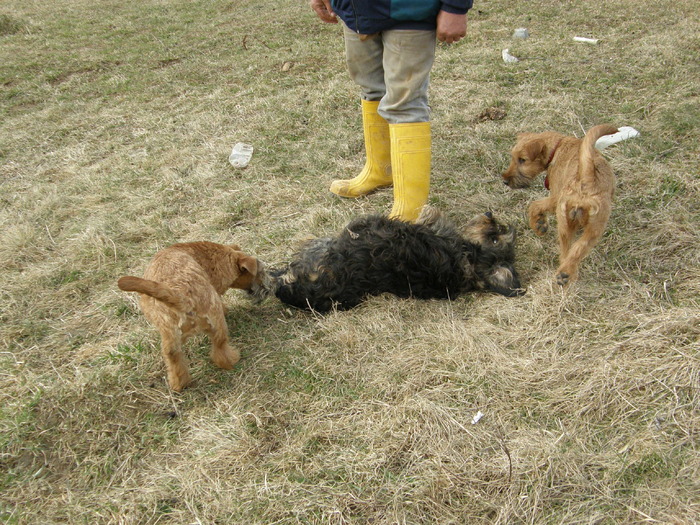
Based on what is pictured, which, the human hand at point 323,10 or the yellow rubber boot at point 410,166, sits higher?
the human hand at point 323,10

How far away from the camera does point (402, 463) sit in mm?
2004

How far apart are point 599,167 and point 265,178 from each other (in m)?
2.76

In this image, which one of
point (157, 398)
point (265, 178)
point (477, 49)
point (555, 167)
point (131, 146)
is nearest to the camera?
point (157, 398)

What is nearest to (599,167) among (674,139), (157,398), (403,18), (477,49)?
(403,18)

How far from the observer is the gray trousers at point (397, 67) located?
2.91 m

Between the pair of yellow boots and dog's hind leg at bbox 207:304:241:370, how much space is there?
1.42 m

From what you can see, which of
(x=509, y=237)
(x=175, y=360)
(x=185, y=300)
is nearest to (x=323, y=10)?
(x=509, y=237)

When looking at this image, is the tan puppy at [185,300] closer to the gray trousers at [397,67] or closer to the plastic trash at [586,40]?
the gray trousers at [397,67]

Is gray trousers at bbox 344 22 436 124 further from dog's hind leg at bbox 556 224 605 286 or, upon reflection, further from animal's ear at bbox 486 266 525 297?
dog's hind leg at bbox 556 224 605 286

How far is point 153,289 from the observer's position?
2086 mm

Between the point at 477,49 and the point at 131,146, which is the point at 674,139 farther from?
the point at 131,146

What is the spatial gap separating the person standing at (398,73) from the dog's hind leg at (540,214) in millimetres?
737

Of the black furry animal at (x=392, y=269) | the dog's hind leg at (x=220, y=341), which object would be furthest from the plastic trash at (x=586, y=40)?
the dog's hind leg at (x=220, y=341)

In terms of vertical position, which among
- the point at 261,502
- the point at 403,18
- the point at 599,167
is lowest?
the point at 261,502
